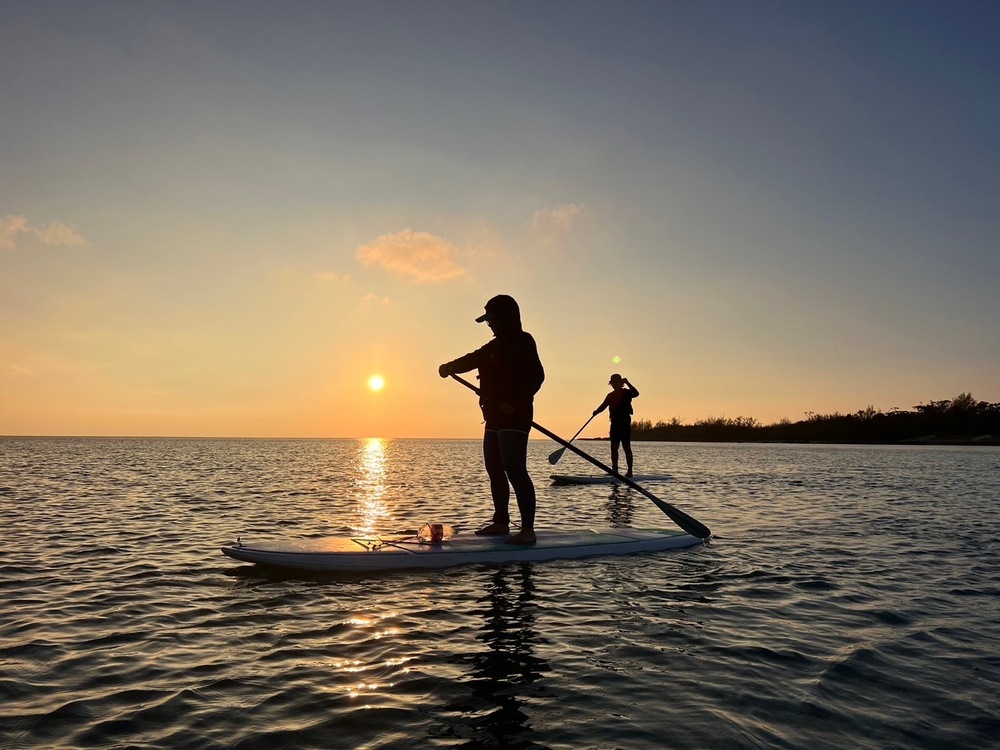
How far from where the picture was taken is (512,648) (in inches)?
202

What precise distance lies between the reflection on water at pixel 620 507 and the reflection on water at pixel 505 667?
17.6 feet

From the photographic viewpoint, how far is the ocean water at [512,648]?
146 inches

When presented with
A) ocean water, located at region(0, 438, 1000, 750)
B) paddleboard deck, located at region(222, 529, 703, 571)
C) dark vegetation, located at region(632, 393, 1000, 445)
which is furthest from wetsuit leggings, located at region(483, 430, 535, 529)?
dark vegetation, located at region(632, 393, 1000, 445)

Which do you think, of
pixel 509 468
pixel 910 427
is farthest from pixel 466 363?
pixel 910 427

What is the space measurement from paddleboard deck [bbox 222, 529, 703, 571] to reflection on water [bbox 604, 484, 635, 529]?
258cm

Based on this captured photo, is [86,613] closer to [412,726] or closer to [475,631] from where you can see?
[475,631]

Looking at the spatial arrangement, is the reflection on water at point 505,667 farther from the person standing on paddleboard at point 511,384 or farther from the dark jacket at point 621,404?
the dark jacket at point 621,404

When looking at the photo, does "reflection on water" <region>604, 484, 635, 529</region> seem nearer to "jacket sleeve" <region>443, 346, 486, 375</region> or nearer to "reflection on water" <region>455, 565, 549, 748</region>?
"jacket sleeve" <region>443, 346, 486, 375</region>

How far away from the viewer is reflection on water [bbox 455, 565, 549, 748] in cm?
364

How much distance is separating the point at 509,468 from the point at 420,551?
1430mm

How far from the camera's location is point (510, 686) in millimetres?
4332

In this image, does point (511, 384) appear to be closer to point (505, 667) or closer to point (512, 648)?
point (512, 648)

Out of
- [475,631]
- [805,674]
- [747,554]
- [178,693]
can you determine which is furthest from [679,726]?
[747,554]

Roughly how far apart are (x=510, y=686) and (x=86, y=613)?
4221 millimetres
